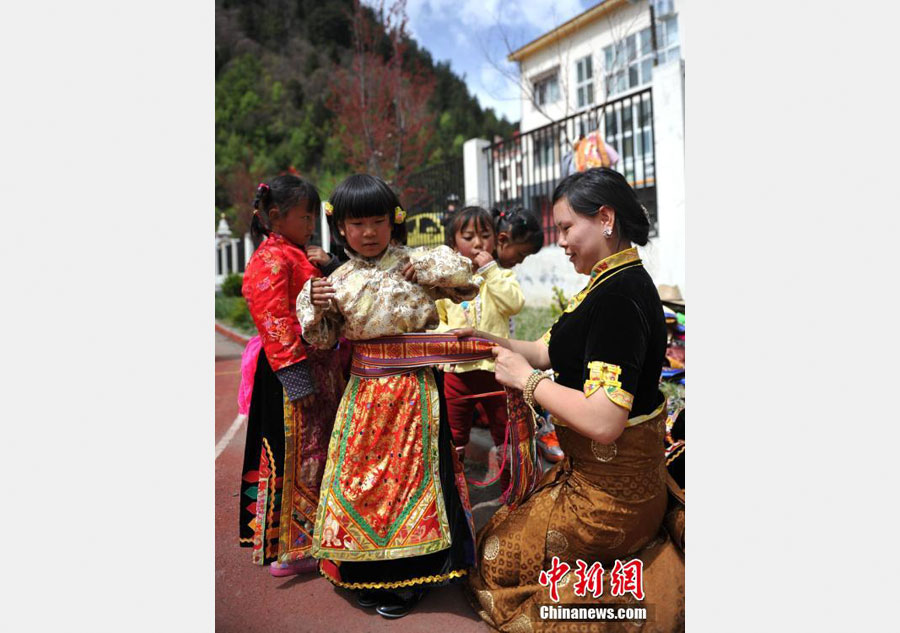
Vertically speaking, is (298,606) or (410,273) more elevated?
(410,273)

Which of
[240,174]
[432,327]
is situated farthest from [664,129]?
[240,174]

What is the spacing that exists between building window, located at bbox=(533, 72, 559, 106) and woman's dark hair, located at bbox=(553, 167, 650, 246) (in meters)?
7.41

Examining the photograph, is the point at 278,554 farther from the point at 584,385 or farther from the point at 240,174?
the point at 240,174

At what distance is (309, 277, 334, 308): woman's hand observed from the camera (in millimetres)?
2156

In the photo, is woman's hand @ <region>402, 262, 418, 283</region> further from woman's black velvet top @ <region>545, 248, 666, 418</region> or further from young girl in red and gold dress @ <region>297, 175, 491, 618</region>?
woman's black velvet top @ <region>545, 248, 666, 418</region>

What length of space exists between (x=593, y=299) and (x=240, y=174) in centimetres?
2746

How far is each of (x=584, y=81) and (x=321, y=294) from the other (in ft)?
26.8

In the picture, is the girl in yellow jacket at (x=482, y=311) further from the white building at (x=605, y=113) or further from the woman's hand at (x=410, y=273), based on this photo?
the white building at (x=605, y=113)

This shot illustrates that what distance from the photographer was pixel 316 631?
2102 millimetres

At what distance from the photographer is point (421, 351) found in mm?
2209

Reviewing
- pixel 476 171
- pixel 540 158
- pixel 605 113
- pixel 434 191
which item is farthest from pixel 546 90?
pixel 434 191

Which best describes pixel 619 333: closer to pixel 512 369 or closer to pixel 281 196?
pixel 512 369

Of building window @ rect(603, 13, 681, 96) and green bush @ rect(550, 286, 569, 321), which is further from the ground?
building window @ rect(603, 13, 681, 96)

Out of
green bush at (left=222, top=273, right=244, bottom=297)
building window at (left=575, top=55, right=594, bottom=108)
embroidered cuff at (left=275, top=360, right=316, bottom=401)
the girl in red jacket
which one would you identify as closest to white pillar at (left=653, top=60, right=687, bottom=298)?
building window at (left=575, top=55, right=594, bottom=108)
